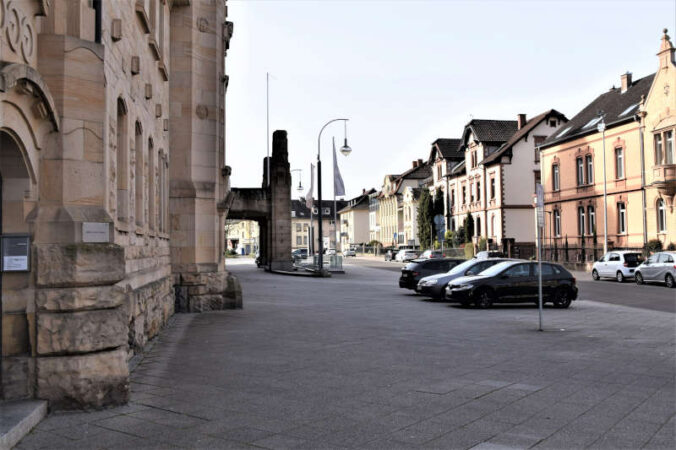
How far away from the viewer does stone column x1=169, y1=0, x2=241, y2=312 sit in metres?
18.9

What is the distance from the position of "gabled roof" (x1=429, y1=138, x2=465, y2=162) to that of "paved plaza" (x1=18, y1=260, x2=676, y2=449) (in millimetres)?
71379

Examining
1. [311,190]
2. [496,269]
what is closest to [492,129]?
[311,190]

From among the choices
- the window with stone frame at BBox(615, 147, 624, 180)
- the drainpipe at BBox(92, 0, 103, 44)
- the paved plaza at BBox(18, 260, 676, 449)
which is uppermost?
the window with stone frame at BBox(615, 147, 624, 180)

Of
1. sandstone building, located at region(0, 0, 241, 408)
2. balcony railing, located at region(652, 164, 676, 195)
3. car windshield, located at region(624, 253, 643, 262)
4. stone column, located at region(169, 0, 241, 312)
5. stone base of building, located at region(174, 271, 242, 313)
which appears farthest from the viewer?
balcony railing, located at region(652, 164, 676, 195)

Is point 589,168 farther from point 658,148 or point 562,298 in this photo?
point 562,298

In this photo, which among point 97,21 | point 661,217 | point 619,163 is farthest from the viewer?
point 619,163

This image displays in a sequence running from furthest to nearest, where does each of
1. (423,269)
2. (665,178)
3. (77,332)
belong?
(665,178), (423,269), (77,332)

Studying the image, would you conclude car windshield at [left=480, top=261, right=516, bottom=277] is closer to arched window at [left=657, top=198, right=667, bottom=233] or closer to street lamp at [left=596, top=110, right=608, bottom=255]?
arched window at [left=657, top=198, right=667, bottom=233]

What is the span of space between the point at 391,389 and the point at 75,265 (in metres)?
4.00

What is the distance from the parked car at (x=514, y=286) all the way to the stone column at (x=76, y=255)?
1467 centimetres

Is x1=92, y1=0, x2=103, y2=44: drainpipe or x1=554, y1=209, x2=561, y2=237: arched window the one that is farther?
x1=554, y1=209, x2=561, y2=237: arched window

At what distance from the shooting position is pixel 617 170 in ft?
161

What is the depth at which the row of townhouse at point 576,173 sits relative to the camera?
4362 centimetres

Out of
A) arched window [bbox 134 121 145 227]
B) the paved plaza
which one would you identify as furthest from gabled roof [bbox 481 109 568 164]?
arched window [bbox 134 121 145 227]
